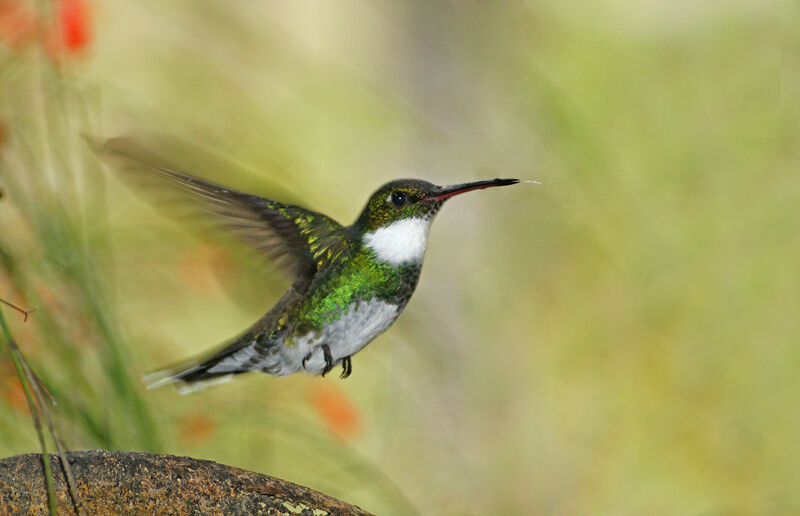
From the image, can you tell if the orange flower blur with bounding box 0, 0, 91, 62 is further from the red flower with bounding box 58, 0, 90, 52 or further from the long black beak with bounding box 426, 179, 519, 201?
the long black beak with bounding box 426, 179, 519, 201

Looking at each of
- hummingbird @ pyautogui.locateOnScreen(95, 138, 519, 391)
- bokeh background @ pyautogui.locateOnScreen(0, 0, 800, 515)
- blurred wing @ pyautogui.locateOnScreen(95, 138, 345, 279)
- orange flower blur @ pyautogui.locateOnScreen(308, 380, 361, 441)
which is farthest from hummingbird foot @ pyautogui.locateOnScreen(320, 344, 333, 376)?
orange flower blur @ pyautogui.locateOnScreen(308, 380, 361, 441)

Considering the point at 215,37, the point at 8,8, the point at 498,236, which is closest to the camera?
the point at 8,8

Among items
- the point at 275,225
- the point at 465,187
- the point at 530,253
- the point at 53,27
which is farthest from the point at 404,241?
the point at 530,253

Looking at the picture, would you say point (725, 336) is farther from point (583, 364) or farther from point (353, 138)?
point (353, 138)

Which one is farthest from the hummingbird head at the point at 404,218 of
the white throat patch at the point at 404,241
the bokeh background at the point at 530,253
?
the bokeh background at the point at 530,253

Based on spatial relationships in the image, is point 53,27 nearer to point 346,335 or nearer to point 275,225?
point 275,225

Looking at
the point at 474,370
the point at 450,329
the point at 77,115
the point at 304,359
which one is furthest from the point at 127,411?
the point at 474,370

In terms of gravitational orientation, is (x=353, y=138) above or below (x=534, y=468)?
above

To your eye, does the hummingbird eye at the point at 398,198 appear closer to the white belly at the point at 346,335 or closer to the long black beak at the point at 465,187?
the long black beak at the point at 465,187

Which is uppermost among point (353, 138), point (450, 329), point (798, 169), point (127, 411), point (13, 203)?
point (353, 138)
